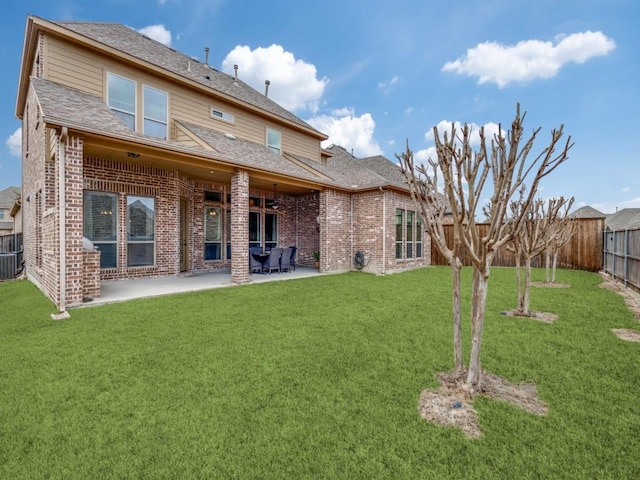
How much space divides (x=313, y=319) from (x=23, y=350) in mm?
3960

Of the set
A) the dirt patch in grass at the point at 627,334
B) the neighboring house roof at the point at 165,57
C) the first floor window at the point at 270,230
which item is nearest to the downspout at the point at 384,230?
the first floor window at the point at 270,230

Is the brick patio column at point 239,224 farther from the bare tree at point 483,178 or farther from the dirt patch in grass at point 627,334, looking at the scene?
the dirt patch in grass at point 627,334

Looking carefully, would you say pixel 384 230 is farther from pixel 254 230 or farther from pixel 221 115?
pixel 221 115

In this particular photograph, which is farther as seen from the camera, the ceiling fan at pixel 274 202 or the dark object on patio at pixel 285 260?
the ceiling fan at pixel 274 202

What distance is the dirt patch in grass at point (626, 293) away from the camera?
606cm

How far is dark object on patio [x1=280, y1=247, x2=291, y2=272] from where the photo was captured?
433 inches

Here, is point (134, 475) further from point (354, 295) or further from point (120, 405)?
point (354, 295)

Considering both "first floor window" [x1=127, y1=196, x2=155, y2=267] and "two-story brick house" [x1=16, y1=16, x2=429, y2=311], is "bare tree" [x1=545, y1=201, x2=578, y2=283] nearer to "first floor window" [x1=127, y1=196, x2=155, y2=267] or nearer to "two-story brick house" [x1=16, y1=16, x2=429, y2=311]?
"two-story brick house" [x1=16, y1=16, x2=429, y2=311]

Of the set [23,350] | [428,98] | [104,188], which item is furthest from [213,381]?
[428,98]

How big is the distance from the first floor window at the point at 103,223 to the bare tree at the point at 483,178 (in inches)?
362

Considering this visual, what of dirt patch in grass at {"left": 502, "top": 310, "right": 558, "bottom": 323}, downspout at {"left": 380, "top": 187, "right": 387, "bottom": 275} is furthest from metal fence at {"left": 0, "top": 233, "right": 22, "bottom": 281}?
dirt patch in grass at {"left": 502, "top": 310, "right": 558, "bottom": 323}

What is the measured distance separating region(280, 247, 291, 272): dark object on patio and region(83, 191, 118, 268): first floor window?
5.13 m

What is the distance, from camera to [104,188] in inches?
327

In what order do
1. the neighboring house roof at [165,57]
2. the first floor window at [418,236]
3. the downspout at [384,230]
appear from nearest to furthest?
the neighboring house roof at [165,57], the downspout at [384,230], the first floor window at [418,236]
